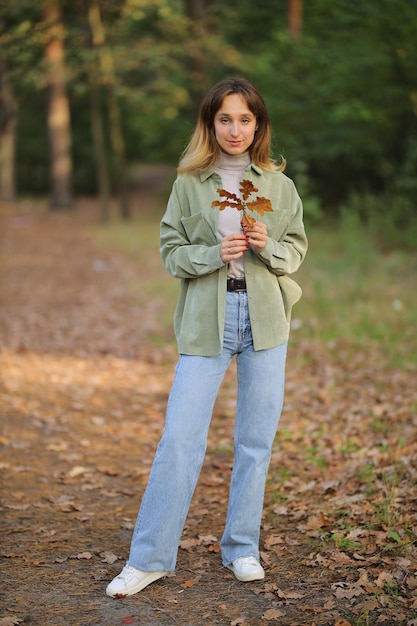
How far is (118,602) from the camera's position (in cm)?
334

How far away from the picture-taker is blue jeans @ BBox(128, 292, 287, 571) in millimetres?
3279

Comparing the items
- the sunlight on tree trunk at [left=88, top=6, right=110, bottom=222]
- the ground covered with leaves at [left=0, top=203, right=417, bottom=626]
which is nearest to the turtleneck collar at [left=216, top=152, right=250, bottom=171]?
the ground covered with leaves at [left=0, top=203, right=417, bottom=626]

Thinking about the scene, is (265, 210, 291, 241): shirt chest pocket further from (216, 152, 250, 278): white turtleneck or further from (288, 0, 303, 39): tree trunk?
(288, 0, 303, 39): tree trunk

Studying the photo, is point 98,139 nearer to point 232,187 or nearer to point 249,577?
point 232,187

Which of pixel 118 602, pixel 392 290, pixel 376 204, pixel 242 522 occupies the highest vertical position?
pixel 376 204

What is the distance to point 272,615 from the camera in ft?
10.5

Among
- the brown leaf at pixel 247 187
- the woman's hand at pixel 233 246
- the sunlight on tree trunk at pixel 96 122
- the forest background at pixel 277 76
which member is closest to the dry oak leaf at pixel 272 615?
the woman's hand at pixel 233 246

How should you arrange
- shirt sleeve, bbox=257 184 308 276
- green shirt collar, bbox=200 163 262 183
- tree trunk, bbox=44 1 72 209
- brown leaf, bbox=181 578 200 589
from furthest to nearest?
1. tree trunk, bbox=44 1 72 209
2. brown leaf, bbox=181 578 200 589
3. green shirt collar, bbox=200 163 262 183
4. shirt sleeve, bbox=257 184 308 276

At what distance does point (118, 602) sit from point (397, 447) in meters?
2.48

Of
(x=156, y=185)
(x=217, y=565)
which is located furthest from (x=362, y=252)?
(x=156, y=185)

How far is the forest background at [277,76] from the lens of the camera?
528 inches

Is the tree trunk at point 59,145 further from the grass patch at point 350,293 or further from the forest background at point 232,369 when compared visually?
the grass patch at point 350,293

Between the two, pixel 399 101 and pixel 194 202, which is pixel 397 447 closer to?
pixel 194 202

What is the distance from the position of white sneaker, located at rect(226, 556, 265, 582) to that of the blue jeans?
1.00 feet
